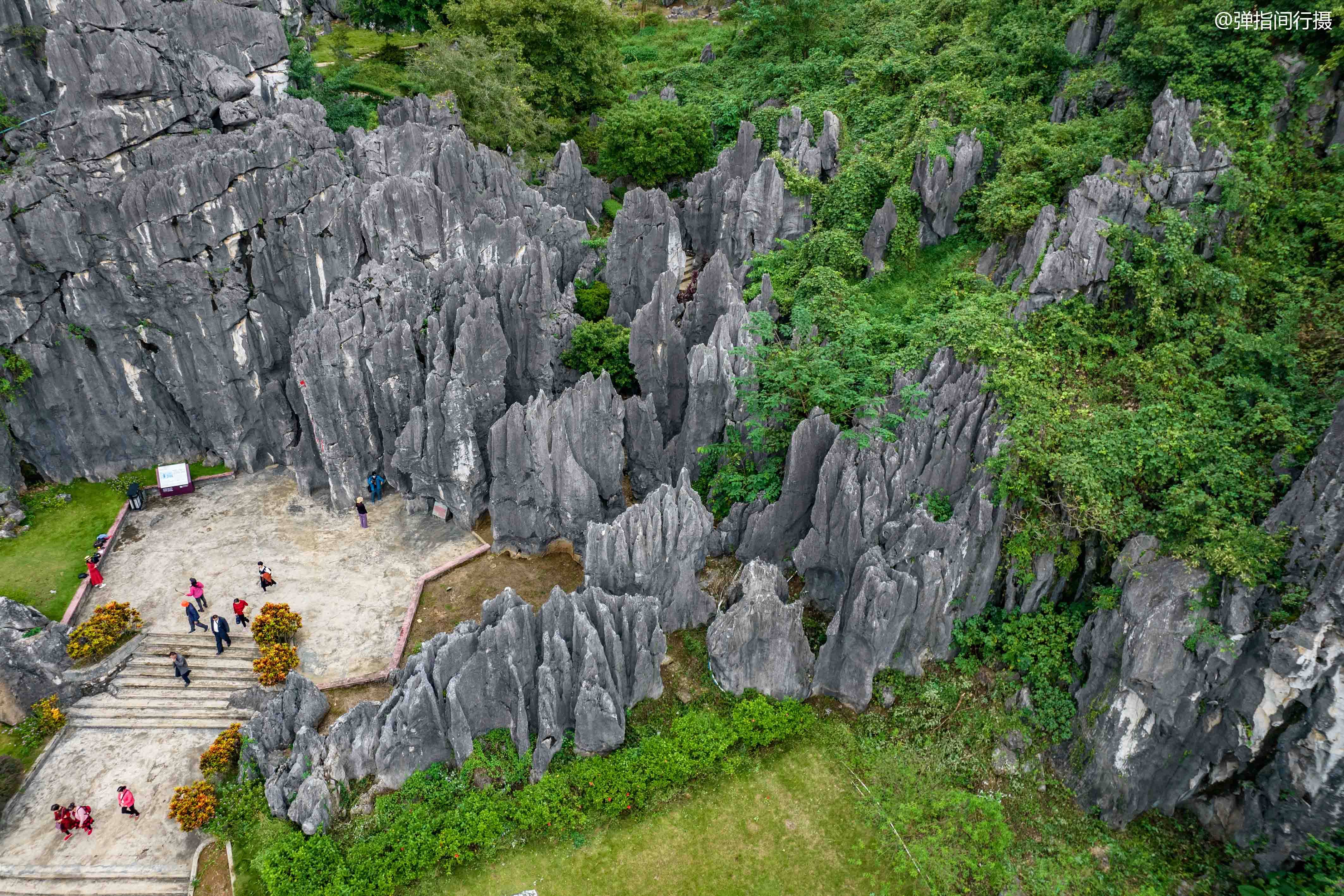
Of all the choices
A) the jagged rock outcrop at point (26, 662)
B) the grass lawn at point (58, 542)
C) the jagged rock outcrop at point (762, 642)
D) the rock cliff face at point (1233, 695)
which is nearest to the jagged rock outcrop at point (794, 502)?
the jagged rock outcrop at point (762, 642)

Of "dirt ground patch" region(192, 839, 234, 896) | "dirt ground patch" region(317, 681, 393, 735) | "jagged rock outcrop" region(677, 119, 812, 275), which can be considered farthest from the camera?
"jagged rock outcrop" region(677, 119, 812, 275)

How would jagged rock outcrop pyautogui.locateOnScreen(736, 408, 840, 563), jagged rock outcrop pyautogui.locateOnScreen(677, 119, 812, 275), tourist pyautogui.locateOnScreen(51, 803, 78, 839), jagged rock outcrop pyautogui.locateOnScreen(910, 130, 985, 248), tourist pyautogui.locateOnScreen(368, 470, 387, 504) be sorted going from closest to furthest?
tourist pyautogui.locateOnScreen(51, 803, 78, 839)
jagged rock outcrop pyautogui.locateOnScreen(736, 408, 840, 563)
tourist pyautogui.locateOnScreen(368, 470, 387, 504)
jagged rock outcrop pyautogui.locateOnScreen(910, 130, 985, 248)
jagged rock outcrop pyautogui.locateOnScreen(677, 119, 812, 275)

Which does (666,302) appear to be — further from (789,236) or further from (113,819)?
(113,819)

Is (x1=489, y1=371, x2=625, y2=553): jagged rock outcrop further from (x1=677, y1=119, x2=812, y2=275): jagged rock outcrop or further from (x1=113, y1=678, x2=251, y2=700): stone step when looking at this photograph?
(x1=677, y1=119, x2=812, y2=275): jagged rock outcrop

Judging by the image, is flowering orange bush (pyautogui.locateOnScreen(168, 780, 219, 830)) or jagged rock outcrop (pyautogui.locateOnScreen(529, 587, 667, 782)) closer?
flowering orange bush (pyautogui.locateOnScreen(168, 780, 219, 830))

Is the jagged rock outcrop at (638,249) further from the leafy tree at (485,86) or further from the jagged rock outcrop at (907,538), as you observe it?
the jagged rock outcrop at (907,538)

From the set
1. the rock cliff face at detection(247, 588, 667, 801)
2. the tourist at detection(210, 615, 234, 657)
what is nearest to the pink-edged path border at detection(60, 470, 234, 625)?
the tourist at detection(210, 615, 234, 657)

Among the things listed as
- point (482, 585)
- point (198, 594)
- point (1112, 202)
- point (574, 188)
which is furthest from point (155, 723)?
point (1112, 202)
